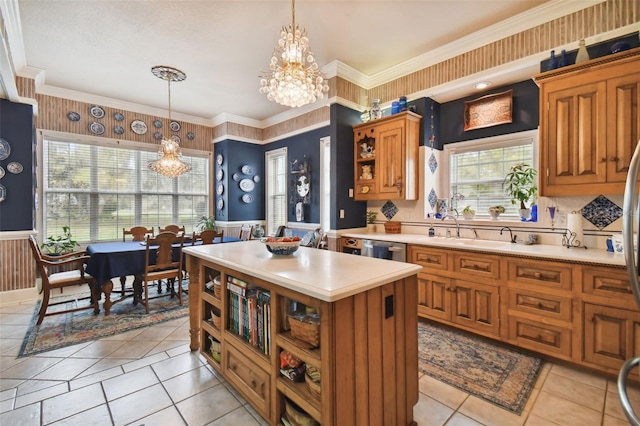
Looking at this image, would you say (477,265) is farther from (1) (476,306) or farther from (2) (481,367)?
(2) (481,367)

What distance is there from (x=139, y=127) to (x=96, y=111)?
0.65m

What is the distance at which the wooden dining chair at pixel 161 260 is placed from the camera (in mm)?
3543

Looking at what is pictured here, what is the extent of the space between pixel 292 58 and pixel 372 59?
204cm

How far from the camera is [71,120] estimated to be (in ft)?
15.4

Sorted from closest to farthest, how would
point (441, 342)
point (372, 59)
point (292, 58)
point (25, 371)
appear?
point (292, 58) → point (25, 371) → point (441, 342) → point (372, 59)

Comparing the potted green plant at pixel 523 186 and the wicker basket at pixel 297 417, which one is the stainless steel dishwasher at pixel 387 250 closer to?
the potted green plant at pixel 523 186

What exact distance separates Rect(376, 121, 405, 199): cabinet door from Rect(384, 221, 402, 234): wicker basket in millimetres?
432

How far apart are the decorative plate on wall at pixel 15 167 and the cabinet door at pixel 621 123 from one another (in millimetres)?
6612

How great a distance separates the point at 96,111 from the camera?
16.1 feet

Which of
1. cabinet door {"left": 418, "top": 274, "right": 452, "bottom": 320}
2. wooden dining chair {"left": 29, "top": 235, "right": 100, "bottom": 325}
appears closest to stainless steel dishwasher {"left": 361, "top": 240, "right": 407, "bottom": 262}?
cabinet door {"left": 418, "top": 274, "right": 452, "bottom": 320}

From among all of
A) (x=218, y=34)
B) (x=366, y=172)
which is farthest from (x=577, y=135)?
(x=218, y=34)

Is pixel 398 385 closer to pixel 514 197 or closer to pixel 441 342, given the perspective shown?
pixel 441 342

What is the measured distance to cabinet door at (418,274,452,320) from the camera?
295 cm

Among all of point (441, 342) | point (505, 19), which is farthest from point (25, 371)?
point (505, 19)
